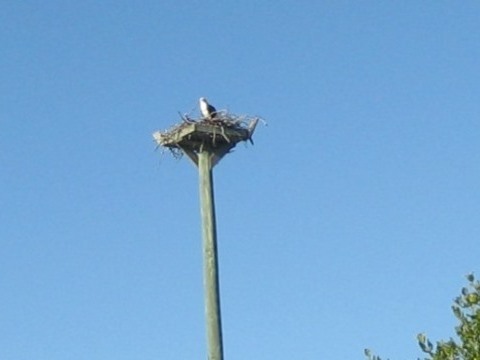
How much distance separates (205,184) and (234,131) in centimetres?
98

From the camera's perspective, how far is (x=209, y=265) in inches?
635

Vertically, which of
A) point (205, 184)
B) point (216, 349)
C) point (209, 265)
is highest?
point (205, 184)

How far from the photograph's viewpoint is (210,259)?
1616 centimetres

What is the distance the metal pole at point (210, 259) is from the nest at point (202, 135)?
0.57ft

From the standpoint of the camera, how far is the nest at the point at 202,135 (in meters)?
17.2

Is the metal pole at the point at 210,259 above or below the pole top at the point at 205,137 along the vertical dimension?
below

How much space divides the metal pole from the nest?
0.57 ft

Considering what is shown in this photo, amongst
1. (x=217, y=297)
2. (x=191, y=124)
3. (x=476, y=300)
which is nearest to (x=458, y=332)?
(x=476, y=300)

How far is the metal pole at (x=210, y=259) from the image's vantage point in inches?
616

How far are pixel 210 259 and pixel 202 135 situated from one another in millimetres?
1970

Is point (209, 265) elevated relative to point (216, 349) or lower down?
elevated

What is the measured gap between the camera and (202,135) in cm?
1720

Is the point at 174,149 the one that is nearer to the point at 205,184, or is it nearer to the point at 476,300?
the point at 205,184

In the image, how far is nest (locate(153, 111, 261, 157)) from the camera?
56.4 ft
